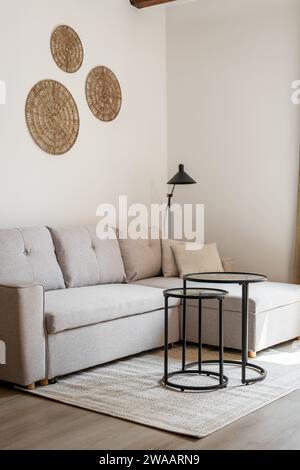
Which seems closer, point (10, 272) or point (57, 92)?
point (10, 272)

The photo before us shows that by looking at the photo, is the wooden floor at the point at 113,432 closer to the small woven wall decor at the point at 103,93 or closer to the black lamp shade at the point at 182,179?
the black lamp shade at the point at 182,179

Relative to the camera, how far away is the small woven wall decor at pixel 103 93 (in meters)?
5.04

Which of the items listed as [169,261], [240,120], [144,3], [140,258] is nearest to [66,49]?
[144,3]

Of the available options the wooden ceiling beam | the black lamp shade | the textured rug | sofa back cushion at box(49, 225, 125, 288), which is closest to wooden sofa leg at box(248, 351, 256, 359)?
the textured rug

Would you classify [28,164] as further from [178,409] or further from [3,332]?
[178,409]

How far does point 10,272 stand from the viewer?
388 cm

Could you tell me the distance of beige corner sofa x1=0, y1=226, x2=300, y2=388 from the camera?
3.40 metres

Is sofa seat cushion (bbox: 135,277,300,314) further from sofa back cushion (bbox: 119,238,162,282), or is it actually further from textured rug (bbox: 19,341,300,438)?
textured rug (bbox: 19,341,300,438)

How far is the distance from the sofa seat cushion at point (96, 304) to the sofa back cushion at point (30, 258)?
139 mm

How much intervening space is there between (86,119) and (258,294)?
77.2 inches

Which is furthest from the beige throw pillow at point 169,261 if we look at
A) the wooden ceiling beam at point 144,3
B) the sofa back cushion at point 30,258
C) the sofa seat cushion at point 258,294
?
the wooden ceiling beam at point 144,3

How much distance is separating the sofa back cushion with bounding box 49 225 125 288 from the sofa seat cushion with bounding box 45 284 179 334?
10 cm

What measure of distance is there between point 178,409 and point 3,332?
1.04 metres
